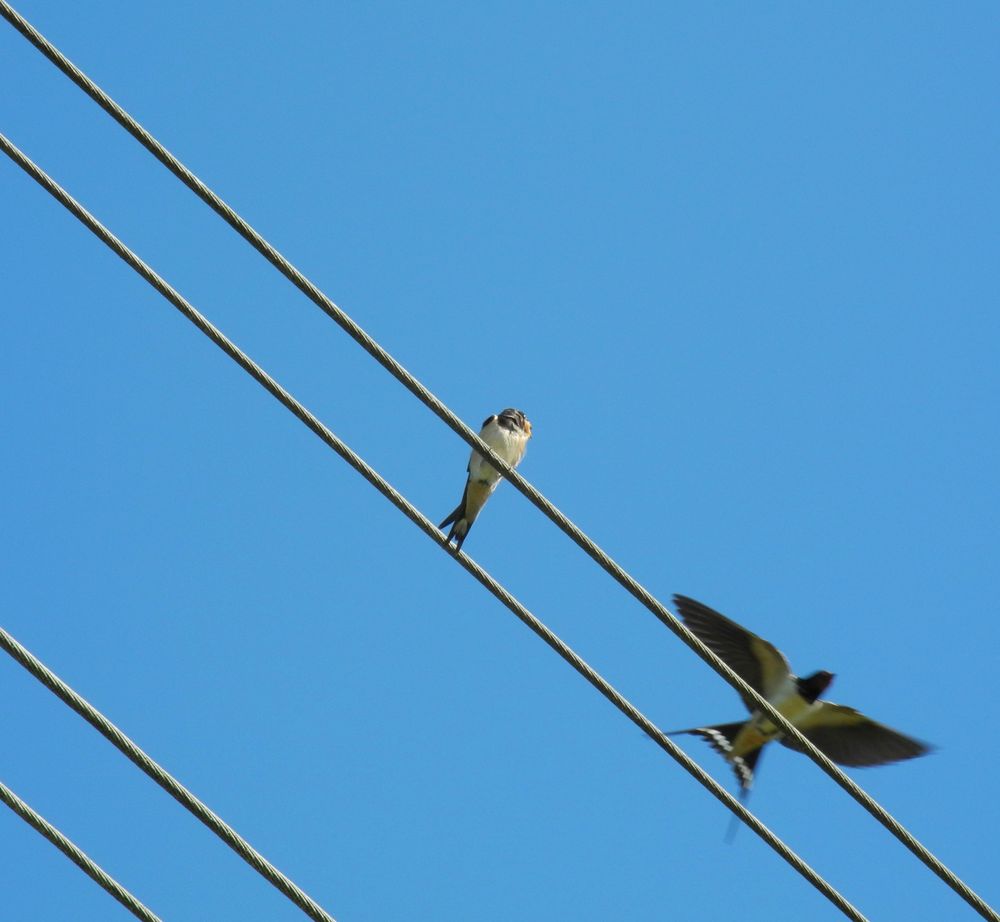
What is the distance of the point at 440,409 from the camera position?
446 cm

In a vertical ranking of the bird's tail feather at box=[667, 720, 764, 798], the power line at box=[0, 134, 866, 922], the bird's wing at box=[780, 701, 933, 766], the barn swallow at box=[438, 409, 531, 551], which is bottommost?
the power line at box=[0, 134, 866, 922]

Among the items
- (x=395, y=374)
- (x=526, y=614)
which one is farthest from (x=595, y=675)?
(x=395, y=374)

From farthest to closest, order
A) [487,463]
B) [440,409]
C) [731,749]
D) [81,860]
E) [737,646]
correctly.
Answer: [487,463] → [737,646] → [731,749] → [440,409] → [81,860]

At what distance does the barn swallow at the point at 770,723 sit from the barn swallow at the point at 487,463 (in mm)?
1306

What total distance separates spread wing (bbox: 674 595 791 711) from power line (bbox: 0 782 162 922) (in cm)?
447

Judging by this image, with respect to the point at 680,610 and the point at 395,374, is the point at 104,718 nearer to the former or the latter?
the point at 395,374

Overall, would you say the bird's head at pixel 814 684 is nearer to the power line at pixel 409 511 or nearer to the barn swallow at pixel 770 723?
the barn swallow at pixel 770 723

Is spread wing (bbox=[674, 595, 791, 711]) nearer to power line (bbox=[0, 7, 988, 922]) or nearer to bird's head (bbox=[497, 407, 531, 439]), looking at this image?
bird's head (bbox=[497, 407, 531, 439])

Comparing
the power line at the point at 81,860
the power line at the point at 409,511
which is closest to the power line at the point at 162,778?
the power line at the point at 81,860

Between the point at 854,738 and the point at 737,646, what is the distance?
2.23ft

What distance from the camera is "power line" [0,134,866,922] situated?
13.1 ft

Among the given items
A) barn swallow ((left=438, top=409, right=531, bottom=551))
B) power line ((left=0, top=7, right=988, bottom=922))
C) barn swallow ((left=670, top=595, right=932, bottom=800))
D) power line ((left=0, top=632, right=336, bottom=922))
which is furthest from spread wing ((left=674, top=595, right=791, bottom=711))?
power line ((left=0, top=632, right=336, bottom=922))

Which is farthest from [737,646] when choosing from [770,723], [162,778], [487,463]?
[162,778]

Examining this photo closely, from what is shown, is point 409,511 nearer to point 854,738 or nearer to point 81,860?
point 81,860
